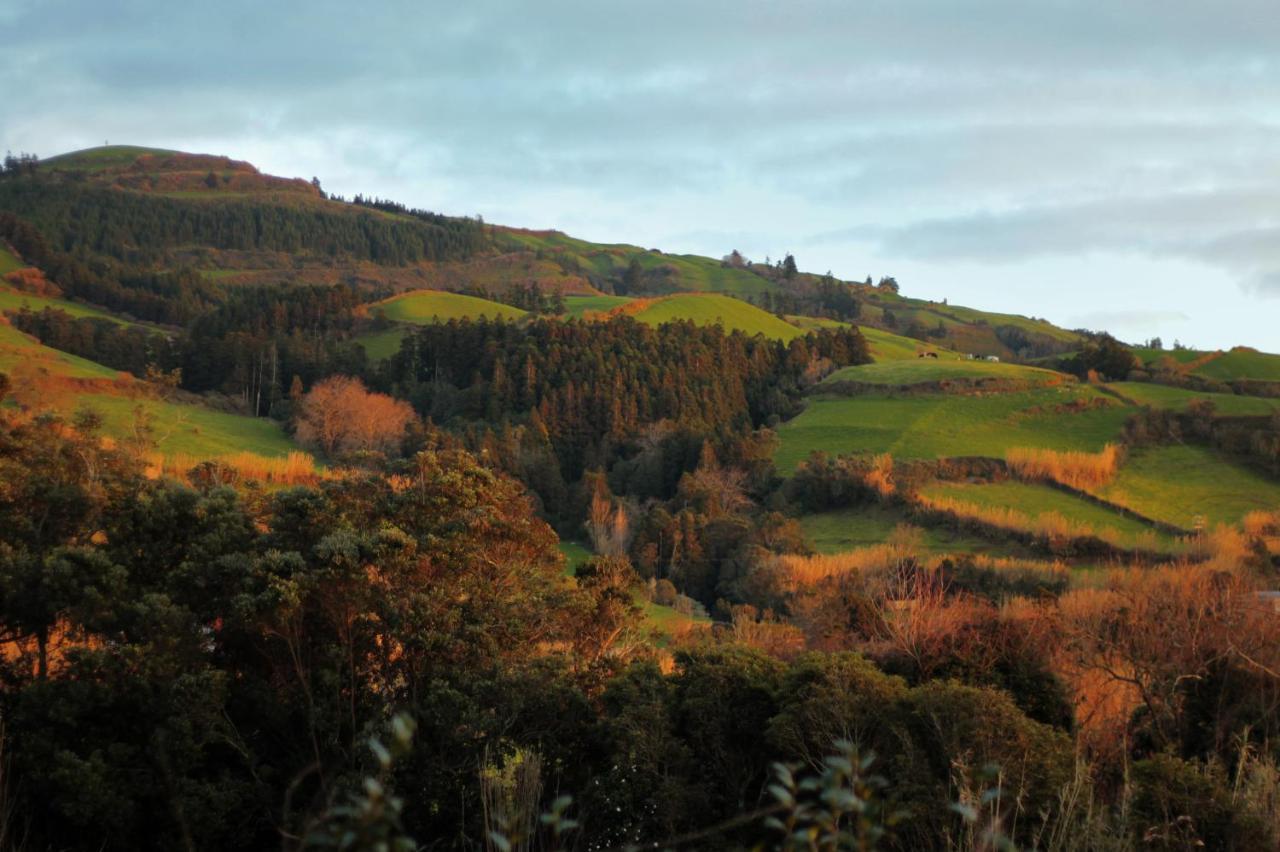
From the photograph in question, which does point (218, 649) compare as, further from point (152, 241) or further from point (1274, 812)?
point (152, 241)

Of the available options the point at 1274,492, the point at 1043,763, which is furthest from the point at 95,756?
the point at 1274,492

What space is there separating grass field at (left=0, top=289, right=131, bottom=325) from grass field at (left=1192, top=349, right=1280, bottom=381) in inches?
3297

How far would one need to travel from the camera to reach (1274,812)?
33.3ft

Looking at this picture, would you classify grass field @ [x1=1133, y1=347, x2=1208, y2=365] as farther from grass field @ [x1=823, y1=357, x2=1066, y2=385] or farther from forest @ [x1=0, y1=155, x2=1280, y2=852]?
forest @ [x1=0, y1=155, x2=1280, y2=852]

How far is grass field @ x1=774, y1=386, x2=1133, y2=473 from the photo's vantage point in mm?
60844

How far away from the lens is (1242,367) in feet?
242

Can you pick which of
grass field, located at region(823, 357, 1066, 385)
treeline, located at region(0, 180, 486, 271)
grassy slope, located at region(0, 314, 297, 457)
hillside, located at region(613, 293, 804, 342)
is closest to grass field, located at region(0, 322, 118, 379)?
grassy slope, located at region(0, 314, 297, 457)

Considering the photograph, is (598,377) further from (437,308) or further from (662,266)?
(662,266)

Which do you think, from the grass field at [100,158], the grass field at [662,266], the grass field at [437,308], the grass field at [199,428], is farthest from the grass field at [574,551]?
the grass field at [100,158]

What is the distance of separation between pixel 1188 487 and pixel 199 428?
50.8 m

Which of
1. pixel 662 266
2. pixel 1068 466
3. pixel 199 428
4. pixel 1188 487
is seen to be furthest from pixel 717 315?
pixel 662 266

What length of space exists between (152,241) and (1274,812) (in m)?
144

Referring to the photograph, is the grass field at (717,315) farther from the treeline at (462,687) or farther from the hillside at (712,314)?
the treeline at (462,687)

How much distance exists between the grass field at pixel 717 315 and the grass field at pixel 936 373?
18800 millimetres
